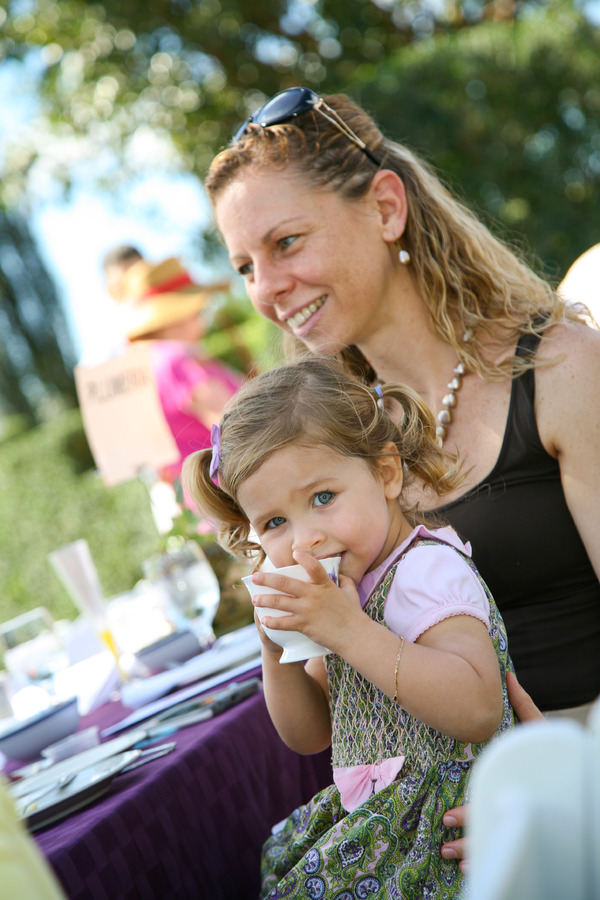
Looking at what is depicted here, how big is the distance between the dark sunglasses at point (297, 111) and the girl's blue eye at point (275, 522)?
1156mm

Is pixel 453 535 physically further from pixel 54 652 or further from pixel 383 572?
pixel 54 652

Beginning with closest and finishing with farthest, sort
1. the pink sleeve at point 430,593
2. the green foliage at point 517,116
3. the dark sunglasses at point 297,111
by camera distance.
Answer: the pink sleeve at point 430,593 < the dark sunglasses at point 297,111 < the green foliage at point 517,116

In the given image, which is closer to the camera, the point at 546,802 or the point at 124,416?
the point at 546,802

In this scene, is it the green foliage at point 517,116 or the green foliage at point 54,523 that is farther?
the green foliage at point 54,523

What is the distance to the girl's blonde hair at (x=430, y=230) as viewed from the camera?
2076 millimetres

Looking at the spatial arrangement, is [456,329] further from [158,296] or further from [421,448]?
[158,296]

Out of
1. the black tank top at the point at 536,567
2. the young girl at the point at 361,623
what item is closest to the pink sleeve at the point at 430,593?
the young girl at the point at 361,623

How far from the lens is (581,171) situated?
8320 mm

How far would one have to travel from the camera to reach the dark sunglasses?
2176mm

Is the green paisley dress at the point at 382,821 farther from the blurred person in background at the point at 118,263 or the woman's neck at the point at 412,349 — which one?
the blurred person in background at the point at 118,263

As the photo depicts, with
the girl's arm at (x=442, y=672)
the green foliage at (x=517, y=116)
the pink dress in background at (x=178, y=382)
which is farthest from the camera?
the green foliage at (x=517, y=116)

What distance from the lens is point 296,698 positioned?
1605 mm

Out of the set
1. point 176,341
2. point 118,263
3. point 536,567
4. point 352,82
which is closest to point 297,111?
point 536,567

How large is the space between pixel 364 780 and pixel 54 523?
9.54 m
